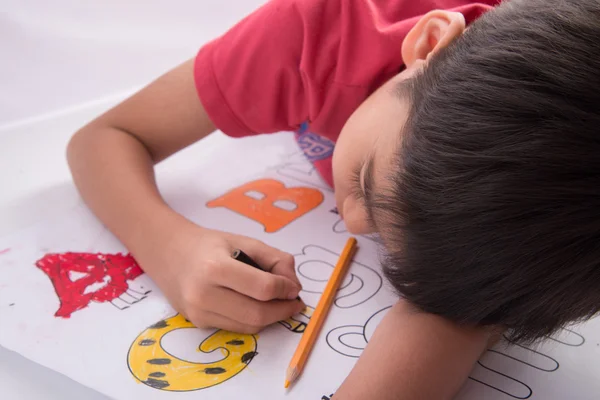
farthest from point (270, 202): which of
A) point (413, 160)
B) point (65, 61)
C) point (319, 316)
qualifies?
point (65, 61)

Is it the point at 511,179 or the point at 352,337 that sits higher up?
the point at 511,179

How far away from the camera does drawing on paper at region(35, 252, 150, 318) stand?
1.61ft

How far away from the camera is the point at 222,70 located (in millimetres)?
594

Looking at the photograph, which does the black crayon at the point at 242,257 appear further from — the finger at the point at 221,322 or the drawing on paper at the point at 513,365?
the drawing on paper at the point at 513,365

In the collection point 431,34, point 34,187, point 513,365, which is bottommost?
point 513,365

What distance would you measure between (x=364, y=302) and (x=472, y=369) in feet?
0.33

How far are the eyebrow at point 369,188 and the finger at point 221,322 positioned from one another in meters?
0.13

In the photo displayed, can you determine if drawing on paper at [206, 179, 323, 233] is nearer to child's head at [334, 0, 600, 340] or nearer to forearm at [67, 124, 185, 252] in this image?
forearm at [67, 124, 185, 252]

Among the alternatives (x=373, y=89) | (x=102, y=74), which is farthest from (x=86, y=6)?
(x=373, y=89)

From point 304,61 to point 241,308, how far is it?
24 cm

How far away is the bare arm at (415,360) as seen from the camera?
1.30 ft

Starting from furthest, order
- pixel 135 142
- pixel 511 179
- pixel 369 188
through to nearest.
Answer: pixel 135 142 → pixel 369 188 → pixel 511 179

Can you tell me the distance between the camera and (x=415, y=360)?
1.35 feet

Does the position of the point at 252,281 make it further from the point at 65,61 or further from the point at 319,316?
the point at 65,61
